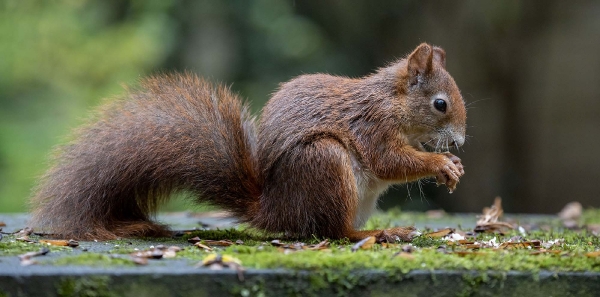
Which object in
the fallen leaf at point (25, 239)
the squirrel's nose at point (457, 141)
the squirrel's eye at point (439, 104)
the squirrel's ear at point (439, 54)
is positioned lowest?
the fallen leaf at point (25, 239)

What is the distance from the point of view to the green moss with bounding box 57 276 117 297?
180 centimetres

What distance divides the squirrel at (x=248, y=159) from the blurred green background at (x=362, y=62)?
3.07 meters

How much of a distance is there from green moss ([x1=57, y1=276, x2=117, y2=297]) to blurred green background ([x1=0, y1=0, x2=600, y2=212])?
13.5 ft

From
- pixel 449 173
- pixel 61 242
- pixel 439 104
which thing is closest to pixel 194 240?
pixel 61 242

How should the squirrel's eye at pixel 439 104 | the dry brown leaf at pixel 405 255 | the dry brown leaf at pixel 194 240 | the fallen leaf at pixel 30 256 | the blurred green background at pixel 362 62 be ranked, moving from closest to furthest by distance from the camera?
the fallen leaf at pixel 30 256
the dry brown leaf at pixel 405 255
the dry brown leaf at pixel 194 240
the squirrel's eye at pixel 439 104
the blurred green background at pixel 362 62

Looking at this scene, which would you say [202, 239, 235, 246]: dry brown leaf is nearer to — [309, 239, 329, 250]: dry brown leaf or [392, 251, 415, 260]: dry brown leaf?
[309, 239, 329, 250]: dry brown leaf

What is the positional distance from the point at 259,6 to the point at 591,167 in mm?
3166

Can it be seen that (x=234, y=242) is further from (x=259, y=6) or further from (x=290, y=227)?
(x=259, y=6)

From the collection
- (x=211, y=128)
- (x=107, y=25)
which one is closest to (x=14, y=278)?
(x=211, y=128)

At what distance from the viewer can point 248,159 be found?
8.93 ft

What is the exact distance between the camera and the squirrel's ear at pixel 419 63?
287 centimetres

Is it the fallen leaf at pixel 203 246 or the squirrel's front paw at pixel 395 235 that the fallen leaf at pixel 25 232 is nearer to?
the fallen leaf at pixel 203 246

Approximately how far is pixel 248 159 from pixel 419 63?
783mm

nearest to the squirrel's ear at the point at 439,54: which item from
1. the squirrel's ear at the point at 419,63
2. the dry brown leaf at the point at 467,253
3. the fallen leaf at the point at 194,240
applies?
the squirrel's ear at the point at 419,63
